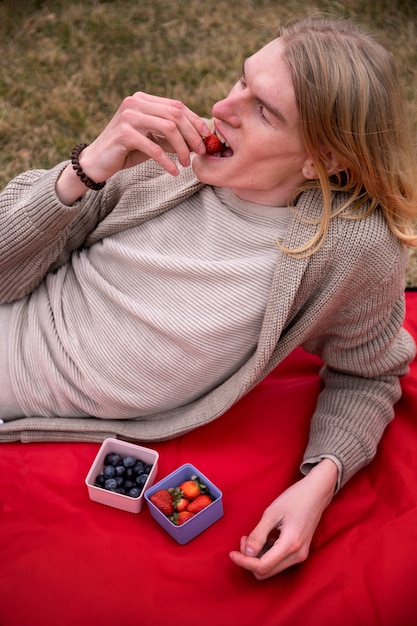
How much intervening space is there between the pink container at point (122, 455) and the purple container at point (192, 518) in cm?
4

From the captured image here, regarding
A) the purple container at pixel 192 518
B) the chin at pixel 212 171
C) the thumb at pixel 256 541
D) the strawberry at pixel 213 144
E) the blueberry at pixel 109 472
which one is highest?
the strawberry at pixel 213 144

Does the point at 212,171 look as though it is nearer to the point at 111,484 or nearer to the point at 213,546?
the point at 111,484

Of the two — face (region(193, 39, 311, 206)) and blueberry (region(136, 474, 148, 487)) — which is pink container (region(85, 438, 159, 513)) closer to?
blueberry (region(136, 474, 148, 487))

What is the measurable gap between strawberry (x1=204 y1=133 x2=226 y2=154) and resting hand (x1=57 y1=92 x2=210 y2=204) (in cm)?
2

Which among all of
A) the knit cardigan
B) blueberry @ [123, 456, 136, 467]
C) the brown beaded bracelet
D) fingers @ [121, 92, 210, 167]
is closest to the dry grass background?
the knit cardigan

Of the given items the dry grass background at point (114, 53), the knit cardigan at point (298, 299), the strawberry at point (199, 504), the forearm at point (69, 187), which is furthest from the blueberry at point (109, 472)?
the dry grass background at point (114, 53)

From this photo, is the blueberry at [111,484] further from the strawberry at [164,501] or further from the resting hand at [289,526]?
the resting hand at [289,526]

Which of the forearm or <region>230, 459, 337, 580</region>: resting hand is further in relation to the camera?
the forearm

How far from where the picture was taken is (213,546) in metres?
1.73

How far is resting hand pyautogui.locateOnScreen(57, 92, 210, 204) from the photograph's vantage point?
1576 millimetres

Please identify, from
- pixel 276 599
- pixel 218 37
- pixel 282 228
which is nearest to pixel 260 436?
pixel 276 599

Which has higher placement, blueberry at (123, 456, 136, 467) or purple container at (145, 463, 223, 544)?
blueberry at (123, 456, 136, 467)

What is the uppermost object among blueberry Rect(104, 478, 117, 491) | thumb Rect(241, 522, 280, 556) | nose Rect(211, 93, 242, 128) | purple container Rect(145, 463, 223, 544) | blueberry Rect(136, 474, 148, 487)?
nose Rect(211, 93, 242, 128)

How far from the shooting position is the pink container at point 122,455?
1736 mm
